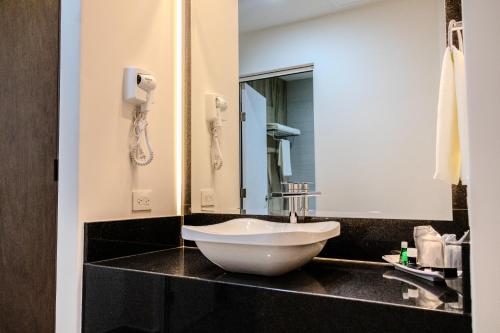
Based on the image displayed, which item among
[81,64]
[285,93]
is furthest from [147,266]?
[285,93]

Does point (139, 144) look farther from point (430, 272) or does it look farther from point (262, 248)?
point (430, 272)

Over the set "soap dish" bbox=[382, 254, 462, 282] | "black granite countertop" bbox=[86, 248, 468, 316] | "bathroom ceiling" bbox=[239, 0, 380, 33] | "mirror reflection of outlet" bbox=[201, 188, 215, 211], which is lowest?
"black granite countertop" bbox=[86, 248, 468, 316]

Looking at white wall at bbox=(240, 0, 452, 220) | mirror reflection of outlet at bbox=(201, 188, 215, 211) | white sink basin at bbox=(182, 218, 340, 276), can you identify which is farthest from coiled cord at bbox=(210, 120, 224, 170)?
white sink basin at bbox=(182, 218, 340, 276)

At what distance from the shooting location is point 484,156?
1.99ft

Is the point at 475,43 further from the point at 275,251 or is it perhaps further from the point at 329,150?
the point at 329,150

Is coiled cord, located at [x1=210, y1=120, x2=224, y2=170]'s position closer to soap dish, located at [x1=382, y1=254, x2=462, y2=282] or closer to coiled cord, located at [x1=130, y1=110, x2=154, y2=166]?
coiled cord, located at [x1=130, y1=110, x2=154, y2=166]

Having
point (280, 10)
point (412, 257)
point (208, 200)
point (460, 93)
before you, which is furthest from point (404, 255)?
point (280, 10)

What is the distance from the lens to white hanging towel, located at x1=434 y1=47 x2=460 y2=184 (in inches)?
38.3

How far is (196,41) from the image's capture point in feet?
5.63

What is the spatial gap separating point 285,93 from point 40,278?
46.4 inches

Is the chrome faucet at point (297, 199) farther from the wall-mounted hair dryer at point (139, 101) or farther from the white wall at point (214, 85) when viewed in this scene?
the wall-mounted hair dryer at point (139, 101)

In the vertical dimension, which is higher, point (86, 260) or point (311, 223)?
point (311, 223)

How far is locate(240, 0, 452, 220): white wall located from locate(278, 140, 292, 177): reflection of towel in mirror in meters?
0.12

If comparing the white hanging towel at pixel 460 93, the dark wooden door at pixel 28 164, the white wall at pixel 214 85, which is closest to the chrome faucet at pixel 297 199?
the white wall at pixel 214 85
